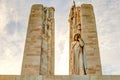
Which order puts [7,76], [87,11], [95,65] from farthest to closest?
1. [87,11]
2. [95,65]
3. [7,76]

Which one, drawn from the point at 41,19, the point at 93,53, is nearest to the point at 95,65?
the point at 93,53

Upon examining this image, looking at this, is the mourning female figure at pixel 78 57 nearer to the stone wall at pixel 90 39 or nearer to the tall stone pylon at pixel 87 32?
the tall stone pylon at pixel 87 32

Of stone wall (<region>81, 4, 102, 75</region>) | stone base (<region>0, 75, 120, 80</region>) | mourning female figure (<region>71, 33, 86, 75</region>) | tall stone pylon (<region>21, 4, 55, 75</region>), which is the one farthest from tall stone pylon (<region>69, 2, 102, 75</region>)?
stone base (<region>0, 75, 120, 80</region>)

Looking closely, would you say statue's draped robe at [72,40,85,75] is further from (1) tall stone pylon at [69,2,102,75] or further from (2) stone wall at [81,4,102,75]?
(2) stone wall at [81,4,102,75]

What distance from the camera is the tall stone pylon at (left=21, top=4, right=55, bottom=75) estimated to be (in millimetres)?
15789

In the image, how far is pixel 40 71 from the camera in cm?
1569

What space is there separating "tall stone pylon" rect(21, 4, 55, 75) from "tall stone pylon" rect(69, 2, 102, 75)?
1.53 m

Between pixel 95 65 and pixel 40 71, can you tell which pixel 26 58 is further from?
pixel 95 65

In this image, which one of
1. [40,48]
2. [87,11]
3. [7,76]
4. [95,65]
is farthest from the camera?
[87,11]

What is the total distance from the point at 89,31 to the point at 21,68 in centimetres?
513

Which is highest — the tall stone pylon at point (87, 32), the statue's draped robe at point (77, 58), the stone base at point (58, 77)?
the tall stone pylon at point (87, 32)

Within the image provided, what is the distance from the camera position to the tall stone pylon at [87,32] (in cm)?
1535

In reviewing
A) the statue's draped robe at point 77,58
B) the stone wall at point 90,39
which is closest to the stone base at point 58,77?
the statue's draped robe at point 77,58

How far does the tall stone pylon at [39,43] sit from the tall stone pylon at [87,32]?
1.53 m
